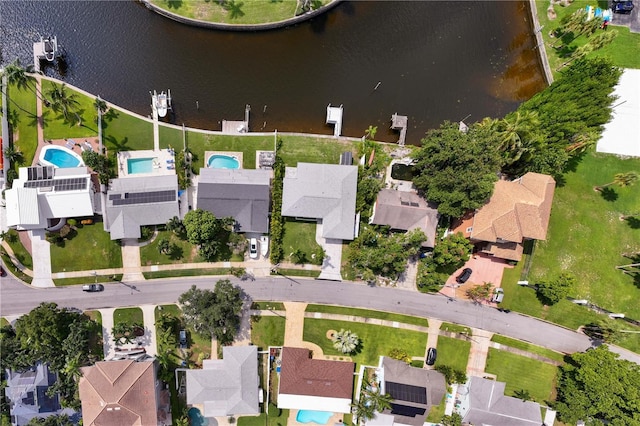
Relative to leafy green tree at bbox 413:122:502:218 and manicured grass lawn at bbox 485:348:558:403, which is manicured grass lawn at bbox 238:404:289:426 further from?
leafy green tree at bbox 413:122:502:218

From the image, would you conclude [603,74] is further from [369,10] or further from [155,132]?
[155,132]

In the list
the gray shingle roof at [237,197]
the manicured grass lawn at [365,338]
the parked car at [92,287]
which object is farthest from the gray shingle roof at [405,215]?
the parked car at [92,287]

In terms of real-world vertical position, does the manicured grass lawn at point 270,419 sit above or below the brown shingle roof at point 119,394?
below

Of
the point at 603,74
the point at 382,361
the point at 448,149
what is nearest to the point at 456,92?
the point at 448,149

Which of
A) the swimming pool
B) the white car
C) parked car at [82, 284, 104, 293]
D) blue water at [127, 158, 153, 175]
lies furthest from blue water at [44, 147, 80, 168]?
the white car

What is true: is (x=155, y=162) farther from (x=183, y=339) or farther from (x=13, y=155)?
(x=183, y=339)

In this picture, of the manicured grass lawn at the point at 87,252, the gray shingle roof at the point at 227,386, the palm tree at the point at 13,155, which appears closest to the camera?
the gray shingle roof at the point at 227,386

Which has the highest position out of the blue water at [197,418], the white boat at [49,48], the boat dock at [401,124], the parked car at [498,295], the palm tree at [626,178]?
the white boat at [49,48]

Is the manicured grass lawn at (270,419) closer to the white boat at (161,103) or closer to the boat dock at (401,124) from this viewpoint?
the boat dock at (401,124)
